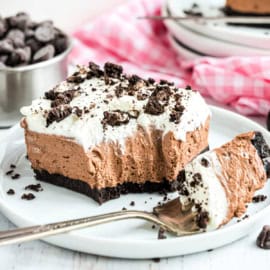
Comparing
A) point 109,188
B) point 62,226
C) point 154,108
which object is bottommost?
point 109,188

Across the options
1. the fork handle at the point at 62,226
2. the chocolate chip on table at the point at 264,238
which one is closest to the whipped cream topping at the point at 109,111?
the fork handle at the point at 62,226

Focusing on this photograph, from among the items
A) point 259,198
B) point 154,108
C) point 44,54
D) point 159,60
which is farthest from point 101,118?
point 159,60

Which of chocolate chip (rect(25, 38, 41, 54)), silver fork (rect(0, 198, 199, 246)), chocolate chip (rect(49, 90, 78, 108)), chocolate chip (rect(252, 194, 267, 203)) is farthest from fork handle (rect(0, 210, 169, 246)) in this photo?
chocolate chip (rect(25, 38, 41, 54))

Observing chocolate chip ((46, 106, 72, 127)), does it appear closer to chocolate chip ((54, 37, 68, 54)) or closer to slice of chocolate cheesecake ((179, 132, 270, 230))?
slice of chocolate cheesecake ((179, 132, 270, 230))

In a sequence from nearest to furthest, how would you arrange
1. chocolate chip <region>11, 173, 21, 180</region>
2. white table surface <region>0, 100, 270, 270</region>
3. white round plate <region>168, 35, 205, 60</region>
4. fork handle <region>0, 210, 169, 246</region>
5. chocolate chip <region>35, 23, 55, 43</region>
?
fork handle <region>0, 210, 169, 246</region> < white table surface <region>0, 100, 270, 270</region> < chocolate chip <region>11, 173, 21, 180</region> < chocolate chip <region>35, 23, 55, 43</region> < white round plate <region>168, 35, 205, 60</region>

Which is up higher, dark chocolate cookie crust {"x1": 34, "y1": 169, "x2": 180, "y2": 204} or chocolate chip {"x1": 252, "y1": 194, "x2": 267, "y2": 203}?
chocolate chip {"x1": 252, "y1": 194, "x2": 267, "y2": 203}

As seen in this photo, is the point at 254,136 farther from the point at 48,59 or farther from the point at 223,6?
the point at 223,6

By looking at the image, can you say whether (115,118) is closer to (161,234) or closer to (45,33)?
(161,234)

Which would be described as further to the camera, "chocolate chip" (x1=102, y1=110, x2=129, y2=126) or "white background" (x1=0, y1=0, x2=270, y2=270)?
"chocolate chip" (x1=102, y1=110, x2=129, y2=126)

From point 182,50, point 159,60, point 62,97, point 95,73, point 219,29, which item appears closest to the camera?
point 62,97
